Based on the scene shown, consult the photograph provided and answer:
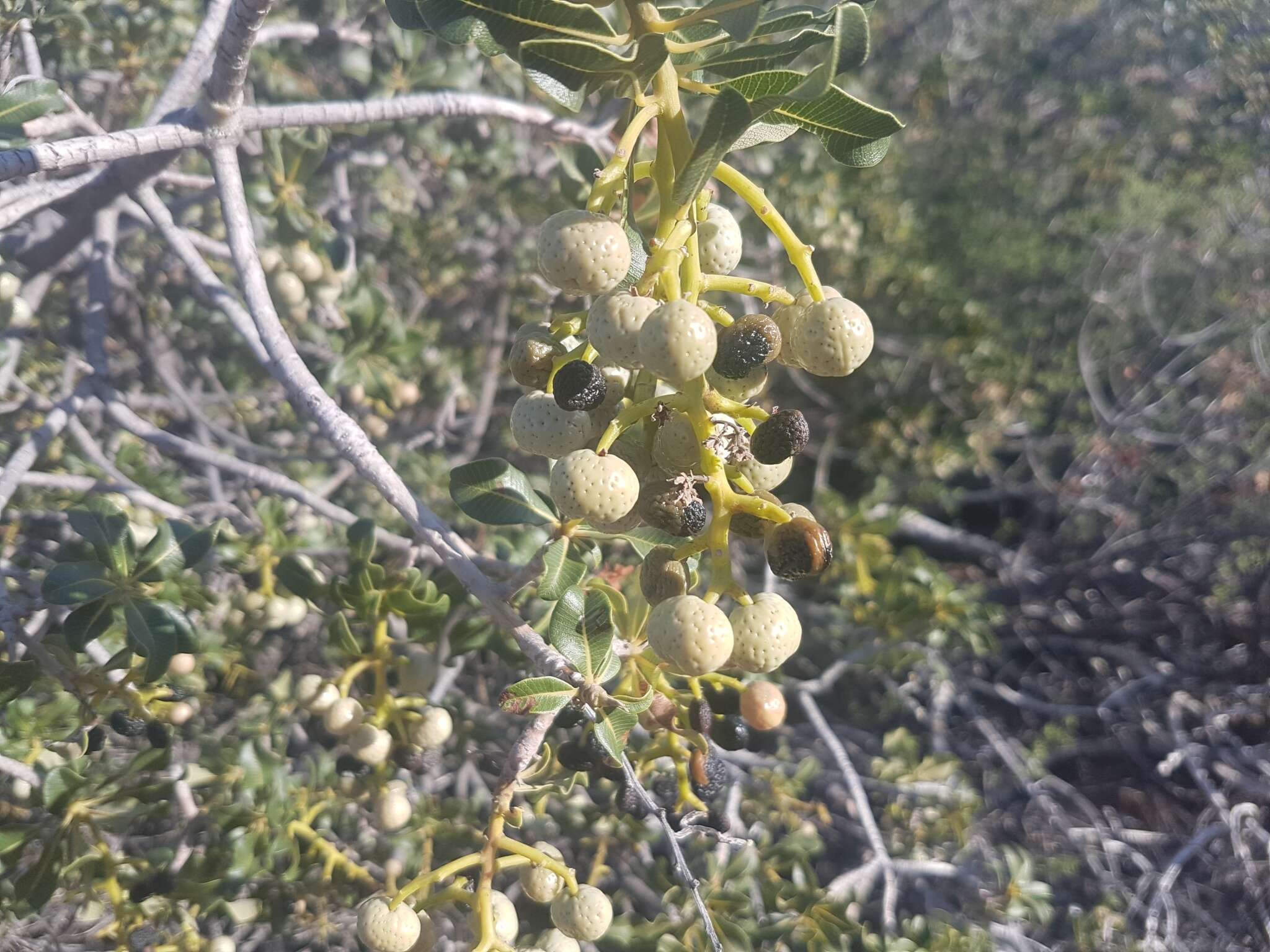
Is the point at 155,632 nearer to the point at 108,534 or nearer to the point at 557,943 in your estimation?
the point at 108,534

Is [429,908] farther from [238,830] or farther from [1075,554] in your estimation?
[1075,554]

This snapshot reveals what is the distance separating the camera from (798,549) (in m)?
0.97

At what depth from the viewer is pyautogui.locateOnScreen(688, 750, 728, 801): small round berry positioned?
4.69 ft

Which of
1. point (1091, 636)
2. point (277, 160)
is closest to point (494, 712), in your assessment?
point (277, 160)

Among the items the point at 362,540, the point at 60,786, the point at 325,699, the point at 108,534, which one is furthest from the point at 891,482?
the point at 60,786

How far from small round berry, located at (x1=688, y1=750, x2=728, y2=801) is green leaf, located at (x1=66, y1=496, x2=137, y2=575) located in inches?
45.1

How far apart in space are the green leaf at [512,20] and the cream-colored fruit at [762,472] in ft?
1.80

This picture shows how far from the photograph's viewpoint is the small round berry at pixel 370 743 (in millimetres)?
1641

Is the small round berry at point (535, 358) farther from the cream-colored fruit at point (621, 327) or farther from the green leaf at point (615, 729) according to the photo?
the green leaf at point (615, 729)

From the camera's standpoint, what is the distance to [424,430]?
2.97 m

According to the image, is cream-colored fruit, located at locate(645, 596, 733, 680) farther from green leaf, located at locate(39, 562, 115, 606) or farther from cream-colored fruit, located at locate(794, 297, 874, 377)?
green leaf, located at locate(39, 562, 115, 606)

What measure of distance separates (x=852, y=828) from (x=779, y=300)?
2.40 metres

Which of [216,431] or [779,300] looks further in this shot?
[216,431]

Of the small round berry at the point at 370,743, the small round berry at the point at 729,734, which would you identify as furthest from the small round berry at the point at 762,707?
the small round berry at the point at 370,743
